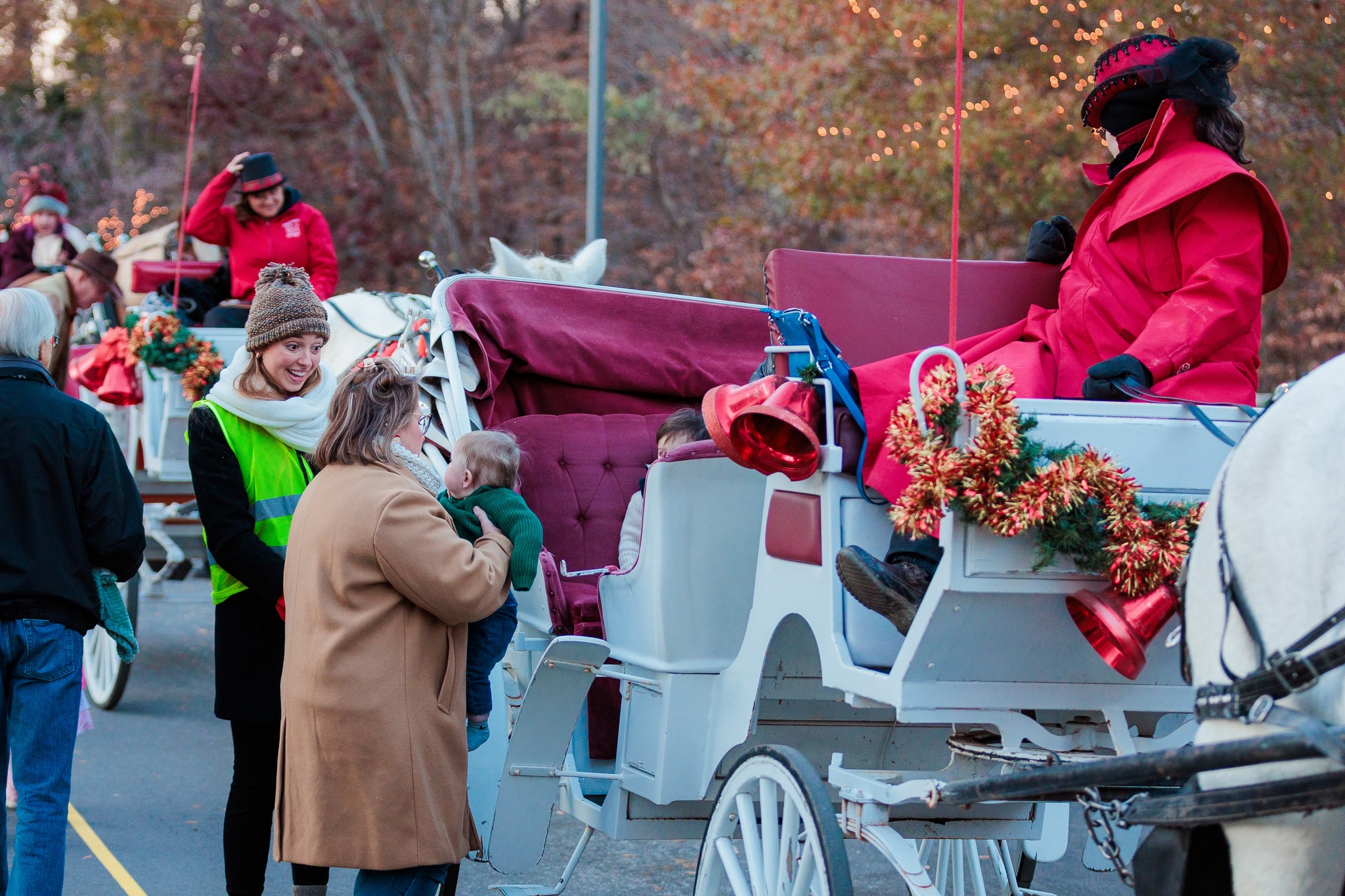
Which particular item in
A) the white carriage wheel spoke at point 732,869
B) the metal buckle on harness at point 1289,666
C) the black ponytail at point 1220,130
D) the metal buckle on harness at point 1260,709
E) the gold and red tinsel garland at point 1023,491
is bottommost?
the white carriage wheel spoke at point 732,869

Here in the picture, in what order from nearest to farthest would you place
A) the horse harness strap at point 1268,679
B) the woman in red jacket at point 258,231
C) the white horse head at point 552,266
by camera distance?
1. the horse harness strap at point 1268,679
2. the white horse head at point 552,266
3. the woman in red jacket at point 258,231

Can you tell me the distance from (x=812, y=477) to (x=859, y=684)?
48 centimetres

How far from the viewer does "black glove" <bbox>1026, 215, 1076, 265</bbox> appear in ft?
12.6

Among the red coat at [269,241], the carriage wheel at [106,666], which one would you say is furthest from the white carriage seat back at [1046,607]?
the red coat at [269,241]

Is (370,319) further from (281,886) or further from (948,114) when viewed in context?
(948,114)

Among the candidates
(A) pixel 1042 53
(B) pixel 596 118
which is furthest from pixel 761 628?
(A) pixel 1042 53

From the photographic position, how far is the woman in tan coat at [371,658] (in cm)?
325

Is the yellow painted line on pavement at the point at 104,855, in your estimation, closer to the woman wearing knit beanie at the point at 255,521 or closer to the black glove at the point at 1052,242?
the woman wearing knit beanie at the point at 255,521

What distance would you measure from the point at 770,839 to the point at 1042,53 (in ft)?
31.2

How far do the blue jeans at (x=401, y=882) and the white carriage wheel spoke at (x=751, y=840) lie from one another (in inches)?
30.7

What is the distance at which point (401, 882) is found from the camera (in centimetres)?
339

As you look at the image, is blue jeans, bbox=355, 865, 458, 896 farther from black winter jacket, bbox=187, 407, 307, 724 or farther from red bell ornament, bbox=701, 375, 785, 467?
red bell ornament, bbox=701, 375, 785, 467

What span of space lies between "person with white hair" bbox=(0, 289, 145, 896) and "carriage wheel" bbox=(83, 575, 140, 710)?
358cm

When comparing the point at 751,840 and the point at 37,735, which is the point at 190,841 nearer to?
the point at 37,735
